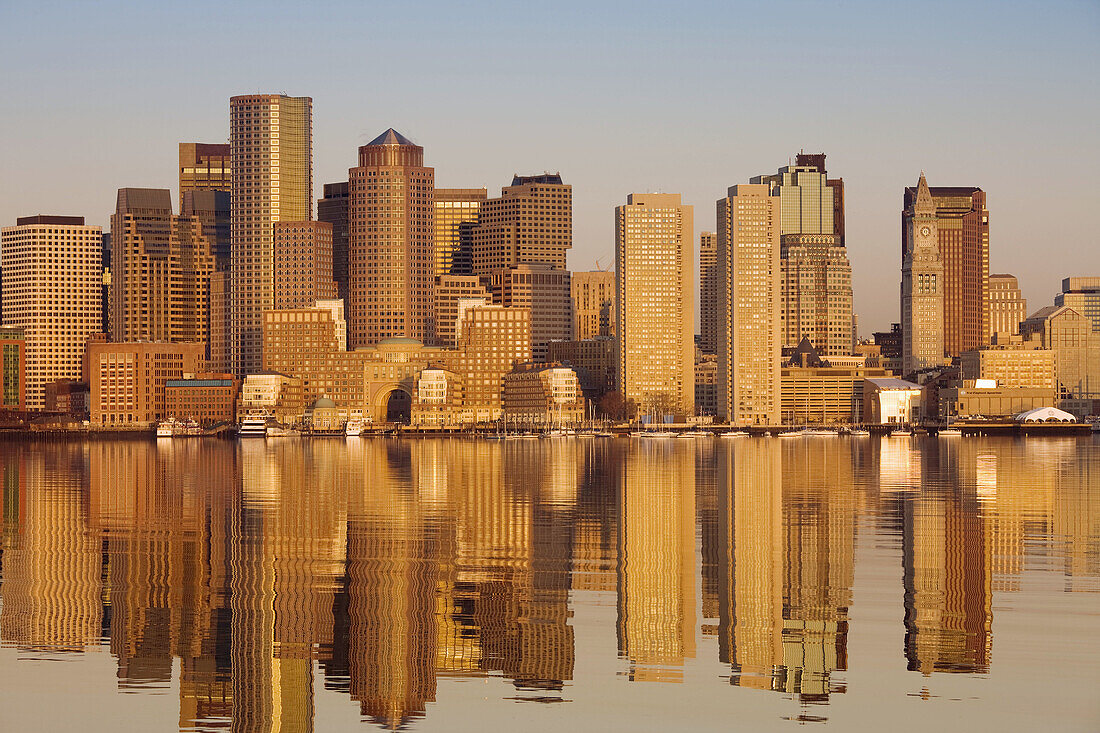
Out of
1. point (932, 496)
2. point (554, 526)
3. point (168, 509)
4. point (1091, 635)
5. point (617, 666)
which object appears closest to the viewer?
point (617, 666)

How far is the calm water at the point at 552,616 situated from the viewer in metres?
31.1

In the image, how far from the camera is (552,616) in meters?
39.9

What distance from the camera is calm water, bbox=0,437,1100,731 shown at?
31.1 metres

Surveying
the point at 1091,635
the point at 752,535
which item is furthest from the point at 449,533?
the point at 1091,635

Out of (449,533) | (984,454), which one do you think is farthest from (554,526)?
(984,454)

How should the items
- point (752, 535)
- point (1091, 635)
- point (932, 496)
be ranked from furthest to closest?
point (932, 496), point (752, 535), point (1091, 635)

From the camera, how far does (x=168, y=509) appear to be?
74.1 m

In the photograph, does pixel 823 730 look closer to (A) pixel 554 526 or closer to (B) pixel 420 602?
(B) pixel 420 602

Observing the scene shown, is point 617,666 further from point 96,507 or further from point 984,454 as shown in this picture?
point 984,454

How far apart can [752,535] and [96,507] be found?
35.3 m

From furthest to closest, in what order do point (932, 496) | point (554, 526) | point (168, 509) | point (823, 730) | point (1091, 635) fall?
point (932, 496), point (168, 509), point (554, 526), point (1091, 635), point (823, 730)

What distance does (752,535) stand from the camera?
2312 inches

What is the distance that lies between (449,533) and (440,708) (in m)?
29.1

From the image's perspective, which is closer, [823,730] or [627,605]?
[823,730]
